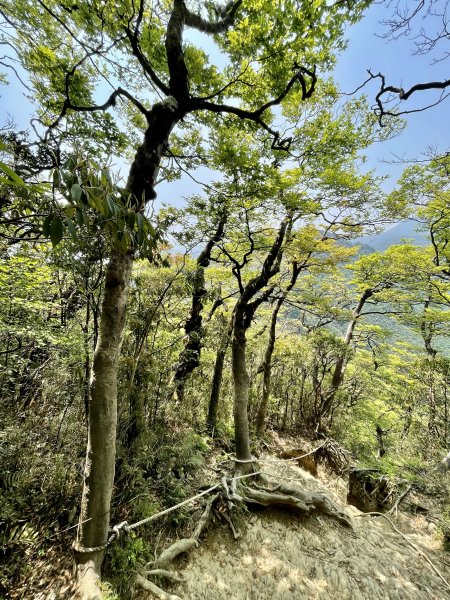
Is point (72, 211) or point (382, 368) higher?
point (72, 211)

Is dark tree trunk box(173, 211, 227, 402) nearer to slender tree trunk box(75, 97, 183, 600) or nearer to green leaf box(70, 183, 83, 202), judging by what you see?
slender tree trunk box(75, 97, 183, 600)

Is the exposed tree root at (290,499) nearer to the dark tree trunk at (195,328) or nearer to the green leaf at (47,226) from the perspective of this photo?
the dark tree trunk at (195,328)

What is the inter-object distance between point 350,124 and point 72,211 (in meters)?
5.20

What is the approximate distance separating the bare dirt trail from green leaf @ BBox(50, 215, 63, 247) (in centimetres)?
367

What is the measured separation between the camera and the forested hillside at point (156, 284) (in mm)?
2193

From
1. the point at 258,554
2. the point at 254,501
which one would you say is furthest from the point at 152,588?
the point at 254,501

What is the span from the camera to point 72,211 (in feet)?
3.59

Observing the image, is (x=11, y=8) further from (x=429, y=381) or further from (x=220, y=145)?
(x=429, y=381)

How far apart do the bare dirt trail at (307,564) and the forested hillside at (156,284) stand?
150 millimetres

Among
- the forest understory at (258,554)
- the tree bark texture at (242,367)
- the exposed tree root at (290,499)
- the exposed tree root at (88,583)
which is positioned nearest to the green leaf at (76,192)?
the exposed tree root at (88,583)

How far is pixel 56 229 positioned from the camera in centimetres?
98

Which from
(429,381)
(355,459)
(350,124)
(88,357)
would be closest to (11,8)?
(88,357)

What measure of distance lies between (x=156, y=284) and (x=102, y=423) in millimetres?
2801

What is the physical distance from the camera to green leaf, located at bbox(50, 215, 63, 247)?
0.98 metres
